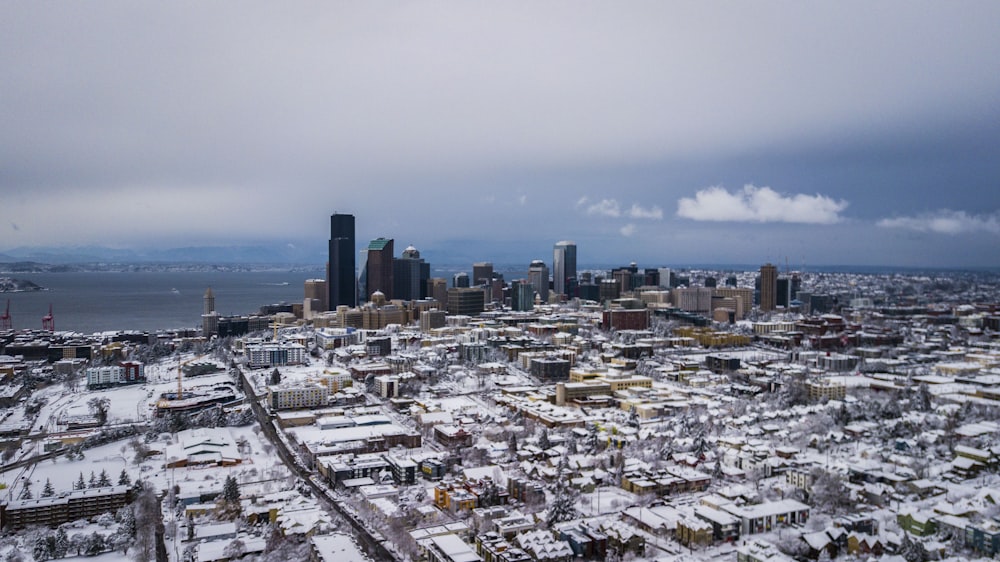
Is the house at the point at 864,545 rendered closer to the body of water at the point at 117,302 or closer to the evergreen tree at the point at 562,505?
the evergreen tree at the point at 562,505

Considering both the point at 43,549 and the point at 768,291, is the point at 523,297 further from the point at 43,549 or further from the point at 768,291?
the point at 43,549

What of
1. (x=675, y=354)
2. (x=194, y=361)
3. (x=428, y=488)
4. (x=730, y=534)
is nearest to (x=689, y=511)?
(x=730, y=534)

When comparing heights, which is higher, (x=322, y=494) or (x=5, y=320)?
(x=5, y=320)

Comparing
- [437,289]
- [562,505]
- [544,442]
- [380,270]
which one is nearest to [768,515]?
[562,505]

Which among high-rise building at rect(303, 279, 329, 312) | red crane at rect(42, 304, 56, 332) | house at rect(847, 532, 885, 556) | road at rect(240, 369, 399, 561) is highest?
high-rise building at rect(303, 279, 329, 312)

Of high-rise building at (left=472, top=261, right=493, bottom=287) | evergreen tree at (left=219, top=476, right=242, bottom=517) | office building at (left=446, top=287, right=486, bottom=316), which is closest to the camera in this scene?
evergreen tree at (left=219, top=476, right=242, bottom=517)

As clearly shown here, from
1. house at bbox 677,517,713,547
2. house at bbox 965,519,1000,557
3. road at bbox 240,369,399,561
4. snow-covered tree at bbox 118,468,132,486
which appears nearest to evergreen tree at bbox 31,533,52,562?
snow-covered tree at bbox 118,468,132,486

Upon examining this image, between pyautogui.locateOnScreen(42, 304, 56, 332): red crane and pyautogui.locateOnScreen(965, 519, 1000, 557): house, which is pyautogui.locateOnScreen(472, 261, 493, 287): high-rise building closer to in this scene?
pyautogui.locateOnScreen(42, 304, 56, 332): red crane

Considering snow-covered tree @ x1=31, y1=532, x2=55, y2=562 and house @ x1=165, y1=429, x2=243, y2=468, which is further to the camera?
house @ x1=165, y1=429, x2=243, y2=468
